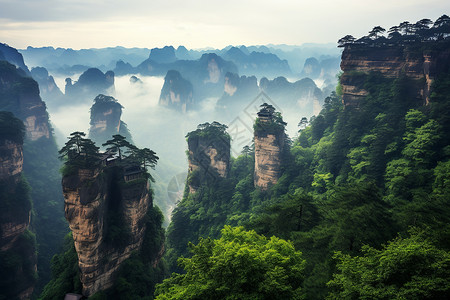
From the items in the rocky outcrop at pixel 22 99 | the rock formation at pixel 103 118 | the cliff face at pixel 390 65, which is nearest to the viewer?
the cliff face at pixel 390 65

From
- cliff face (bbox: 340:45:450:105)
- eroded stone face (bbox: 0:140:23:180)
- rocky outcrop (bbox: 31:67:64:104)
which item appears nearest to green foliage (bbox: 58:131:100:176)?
eroded stone face (bbox: 0:140:23:180)

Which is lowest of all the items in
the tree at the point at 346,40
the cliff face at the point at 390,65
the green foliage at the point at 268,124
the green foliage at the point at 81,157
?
the green foliage at the point at 81,157

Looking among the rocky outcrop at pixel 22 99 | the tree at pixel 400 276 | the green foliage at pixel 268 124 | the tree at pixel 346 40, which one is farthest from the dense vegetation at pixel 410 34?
the rocky outcrop at pixel 22 99

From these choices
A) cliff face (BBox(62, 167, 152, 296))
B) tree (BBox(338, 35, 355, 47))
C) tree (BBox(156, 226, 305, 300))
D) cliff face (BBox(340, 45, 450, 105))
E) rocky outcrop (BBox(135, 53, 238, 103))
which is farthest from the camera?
rocky outcrop (BBox(135, 53, 238, 103))

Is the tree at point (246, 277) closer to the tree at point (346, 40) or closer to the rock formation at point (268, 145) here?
the rock formation at point (268, 145)

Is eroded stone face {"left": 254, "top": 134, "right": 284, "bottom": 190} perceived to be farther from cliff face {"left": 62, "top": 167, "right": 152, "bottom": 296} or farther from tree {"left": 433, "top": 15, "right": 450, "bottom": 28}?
tree {"left": 433, "top": 15, "right": 450, "bottom": 28}

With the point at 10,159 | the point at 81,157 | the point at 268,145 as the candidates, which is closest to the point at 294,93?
the point at 268,145

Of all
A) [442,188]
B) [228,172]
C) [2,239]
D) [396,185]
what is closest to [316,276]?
[442,188]
